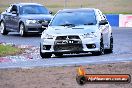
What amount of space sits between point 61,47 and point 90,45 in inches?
32.2

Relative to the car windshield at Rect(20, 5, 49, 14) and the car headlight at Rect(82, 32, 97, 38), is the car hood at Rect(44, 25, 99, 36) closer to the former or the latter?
the car headlight at Rect(82, 32, 97, 38)

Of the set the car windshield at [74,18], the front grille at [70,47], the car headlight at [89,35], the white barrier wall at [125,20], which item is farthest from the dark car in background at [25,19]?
the white barrier wall at [125,20]

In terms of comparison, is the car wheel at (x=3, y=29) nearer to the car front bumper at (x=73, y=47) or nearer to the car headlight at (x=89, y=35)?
the car front bumper at (x=73, y=47)

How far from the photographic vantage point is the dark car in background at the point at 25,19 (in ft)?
83.5

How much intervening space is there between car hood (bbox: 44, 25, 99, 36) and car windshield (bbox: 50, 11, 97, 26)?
1.53ft

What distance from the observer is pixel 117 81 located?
357 centimetres

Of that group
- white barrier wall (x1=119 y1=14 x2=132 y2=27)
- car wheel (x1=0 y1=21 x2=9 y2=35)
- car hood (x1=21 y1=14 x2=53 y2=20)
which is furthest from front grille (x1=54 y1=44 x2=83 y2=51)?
white barrier wall (x1=119 y1=14 x2=132 y2=27)

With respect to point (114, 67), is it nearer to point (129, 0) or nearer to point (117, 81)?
point (117, 81)

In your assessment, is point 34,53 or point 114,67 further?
point 34,53

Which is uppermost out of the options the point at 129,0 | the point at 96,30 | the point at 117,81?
the point at 117,81

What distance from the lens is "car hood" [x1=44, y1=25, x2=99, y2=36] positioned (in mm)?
14703

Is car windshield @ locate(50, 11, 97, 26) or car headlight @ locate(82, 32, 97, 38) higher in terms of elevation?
car windshield @ locate(50, 11, 97, 26)

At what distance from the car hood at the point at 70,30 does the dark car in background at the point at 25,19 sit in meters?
9.59

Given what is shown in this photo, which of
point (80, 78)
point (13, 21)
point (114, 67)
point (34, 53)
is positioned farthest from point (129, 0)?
point (80, 78)
